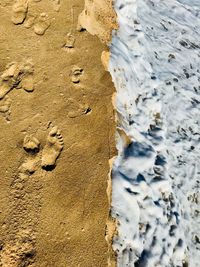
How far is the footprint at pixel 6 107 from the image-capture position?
3325 millimetres

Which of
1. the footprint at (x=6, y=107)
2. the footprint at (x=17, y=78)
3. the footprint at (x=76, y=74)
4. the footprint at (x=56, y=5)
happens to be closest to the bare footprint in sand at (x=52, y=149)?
the footprint at (x=6, y=107)

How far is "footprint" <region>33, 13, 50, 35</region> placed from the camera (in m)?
3.91

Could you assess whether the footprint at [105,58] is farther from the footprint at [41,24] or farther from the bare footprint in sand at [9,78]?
the bare footprint in sand at [9,78]

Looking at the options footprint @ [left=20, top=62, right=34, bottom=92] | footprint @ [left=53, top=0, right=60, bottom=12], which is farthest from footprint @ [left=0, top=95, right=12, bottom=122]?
footprint @ [left=53, top=0, right=60, bottom=12]

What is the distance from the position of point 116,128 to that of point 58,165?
2.52 ft

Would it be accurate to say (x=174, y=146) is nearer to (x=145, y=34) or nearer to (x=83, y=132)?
(x=83, y=132)

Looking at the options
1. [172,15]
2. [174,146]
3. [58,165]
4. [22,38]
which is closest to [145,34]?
[172,15]

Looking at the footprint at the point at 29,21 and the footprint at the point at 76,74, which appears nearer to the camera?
the footprint at the point at 76,74

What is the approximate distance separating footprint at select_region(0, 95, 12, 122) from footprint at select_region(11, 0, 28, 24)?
943 mm

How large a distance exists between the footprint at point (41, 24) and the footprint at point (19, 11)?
148 mm

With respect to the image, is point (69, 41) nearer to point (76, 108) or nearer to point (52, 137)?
point (76, 108)

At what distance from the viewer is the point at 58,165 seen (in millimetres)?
3234

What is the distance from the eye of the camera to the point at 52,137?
3.34 metres

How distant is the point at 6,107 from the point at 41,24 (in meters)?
1.11
